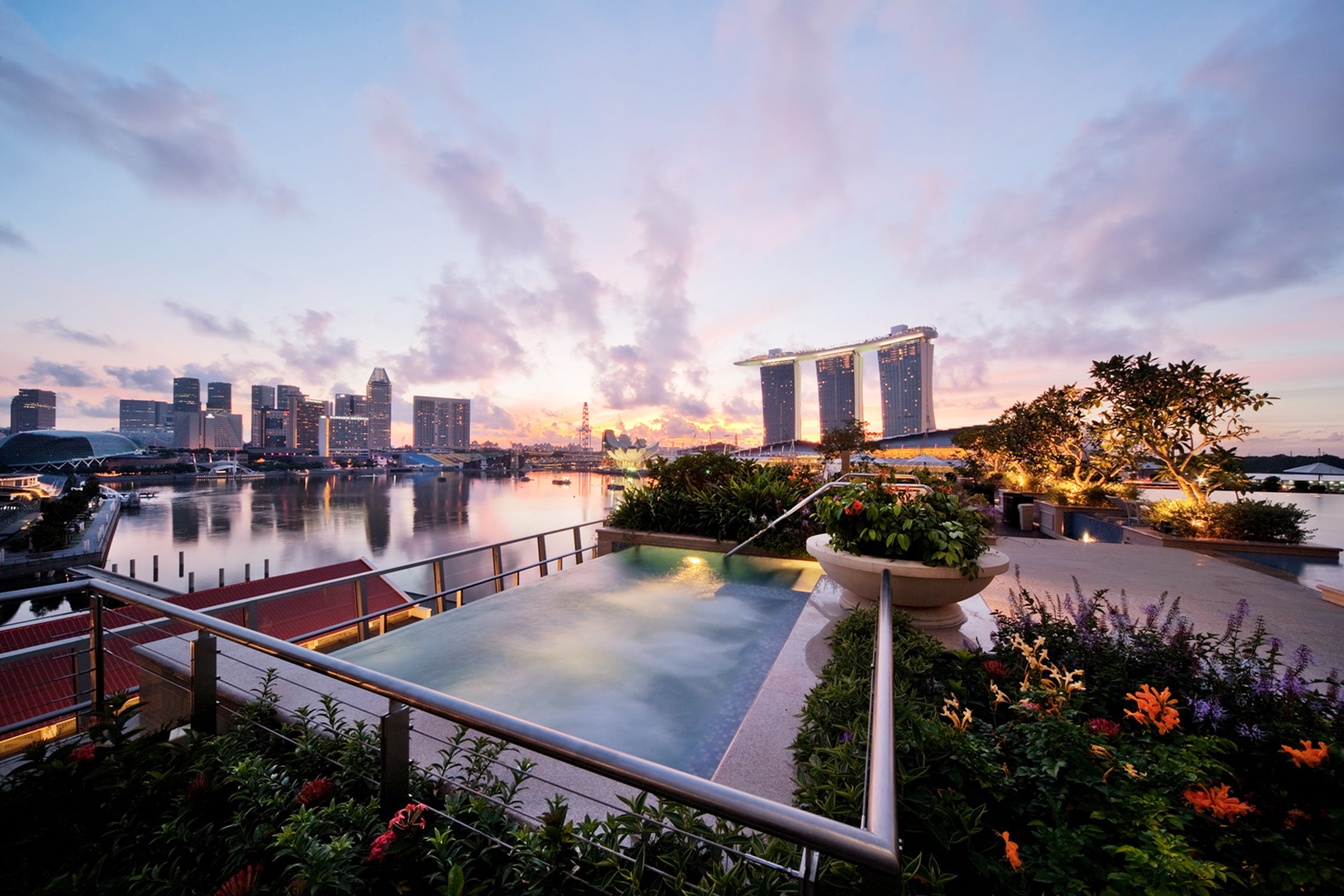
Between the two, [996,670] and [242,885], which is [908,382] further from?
[242,885]

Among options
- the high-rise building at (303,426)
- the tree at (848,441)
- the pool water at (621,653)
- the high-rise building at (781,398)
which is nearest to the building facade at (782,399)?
the high-rise building at (781,398)

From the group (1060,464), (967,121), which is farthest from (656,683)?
(1060,464)

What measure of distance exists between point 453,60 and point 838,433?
33.1 m

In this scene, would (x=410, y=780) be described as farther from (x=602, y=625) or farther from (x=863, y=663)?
(x=602, y=625)

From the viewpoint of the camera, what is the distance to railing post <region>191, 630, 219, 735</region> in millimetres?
2494

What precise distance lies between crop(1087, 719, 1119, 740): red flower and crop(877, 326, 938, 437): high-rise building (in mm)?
80688

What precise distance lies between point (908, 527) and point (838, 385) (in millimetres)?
98650

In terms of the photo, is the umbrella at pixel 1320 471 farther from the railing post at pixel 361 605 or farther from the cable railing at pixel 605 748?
the railing post at pixel 361 605

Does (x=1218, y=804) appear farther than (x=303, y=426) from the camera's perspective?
No

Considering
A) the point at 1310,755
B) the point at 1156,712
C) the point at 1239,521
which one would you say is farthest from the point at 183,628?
the point at 1239,521

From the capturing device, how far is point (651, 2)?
9.91m

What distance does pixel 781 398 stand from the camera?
10031cm

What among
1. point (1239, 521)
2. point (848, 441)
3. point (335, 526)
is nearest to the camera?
point (1239, 521)

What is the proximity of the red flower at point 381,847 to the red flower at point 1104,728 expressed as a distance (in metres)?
2.36
